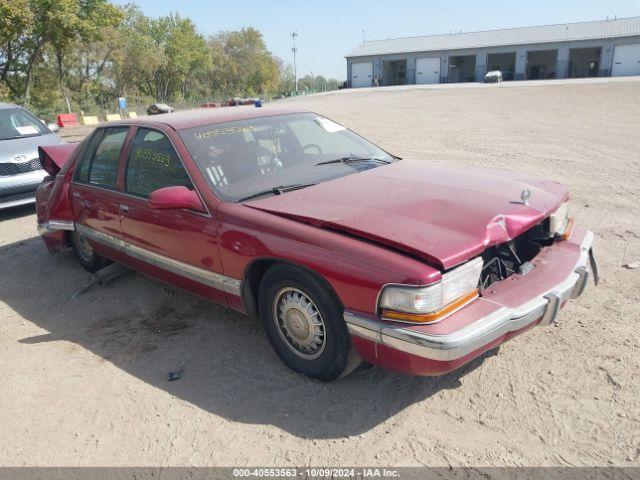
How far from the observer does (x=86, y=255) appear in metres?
5.28

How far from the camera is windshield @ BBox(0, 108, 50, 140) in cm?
857

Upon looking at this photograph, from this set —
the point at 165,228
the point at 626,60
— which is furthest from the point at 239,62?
the point at 165,228

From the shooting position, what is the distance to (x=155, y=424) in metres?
2.95

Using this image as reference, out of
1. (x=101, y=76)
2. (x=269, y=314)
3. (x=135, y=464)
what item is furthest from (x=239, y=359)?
(x=101, y=76)

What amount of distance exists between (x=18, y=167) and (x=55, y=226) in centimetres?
330

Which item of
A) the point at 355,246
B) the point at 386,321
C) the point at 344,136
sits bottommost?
the point at 386,321

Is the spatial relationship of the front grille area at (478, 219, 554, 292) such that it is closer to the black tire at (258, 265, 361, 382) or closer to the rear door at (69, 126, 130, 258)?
the black tire at (258, 265, 361, 382)

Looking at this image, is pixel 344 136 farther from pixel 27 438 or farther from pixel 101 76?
pixel 101 76

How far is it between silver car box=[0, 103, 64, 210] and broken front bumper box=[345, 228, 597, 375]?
6992 mm

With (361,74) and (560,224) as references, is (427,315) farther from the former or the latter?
(361,74)

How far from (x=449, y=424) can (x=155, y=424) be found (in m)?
1.67

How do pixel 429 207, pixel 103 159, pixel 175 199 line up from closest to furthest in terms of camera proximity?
pixel 429 207 < pixel 175 199 < pixel 103 159

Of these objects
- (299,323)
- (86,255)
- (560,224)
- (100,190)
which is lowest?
(86,255)

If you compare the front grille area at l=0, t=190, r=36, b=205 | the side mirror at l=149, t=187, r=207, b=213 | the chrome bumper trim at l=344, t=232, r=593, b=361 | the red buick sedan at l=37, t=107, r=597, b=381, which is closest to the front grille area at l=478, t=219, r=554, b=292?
the red buick sedan at l=37, t=107, r=597, b=381
